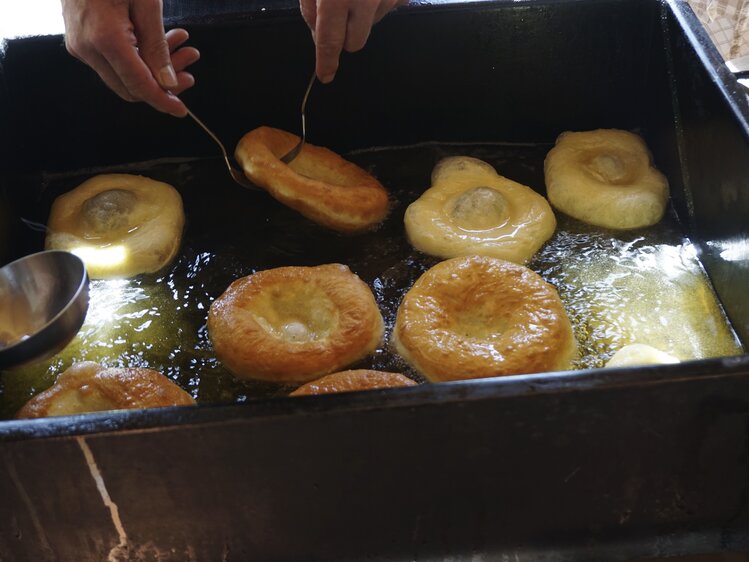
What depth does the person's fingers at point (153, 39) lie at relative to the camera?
2.01 metres

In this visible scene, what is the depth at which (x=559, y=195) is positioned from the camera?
2592 mm

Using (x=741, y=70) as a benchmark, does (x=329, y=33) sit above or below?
above

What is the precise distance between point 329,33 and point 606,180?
3.51 ft

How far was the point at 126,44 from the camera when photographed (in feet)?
6.47

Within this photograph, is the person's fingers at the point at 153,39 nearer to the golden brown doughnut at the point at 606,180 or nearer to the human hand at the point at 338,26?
the human hand at the point at 338,26

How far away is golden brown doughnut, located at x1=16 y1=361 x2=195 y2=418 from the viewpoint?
77.2 inches

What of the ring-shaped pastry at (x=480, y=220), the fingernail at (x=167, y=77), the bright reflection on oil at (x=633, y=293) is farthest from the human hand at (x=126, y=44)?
the bright reflection on oil at (x=633, y=293)

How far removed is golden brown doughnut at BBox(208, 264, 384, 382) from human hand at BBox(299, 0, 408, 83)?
58cm

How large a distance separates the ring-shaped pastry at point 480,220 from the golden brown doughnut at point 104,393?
0.89m

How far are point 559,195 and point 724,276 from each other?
57cm

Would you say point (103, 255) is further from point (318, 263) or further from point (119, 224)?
point (318, 263)

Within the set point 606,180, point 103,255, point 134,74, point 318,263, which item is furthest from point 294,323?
point 606,180

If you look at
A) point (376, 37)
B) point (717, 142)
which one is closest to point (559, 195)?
point (717, 142)

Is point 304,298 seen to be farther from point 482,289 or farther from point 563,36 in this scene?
point 563,36
